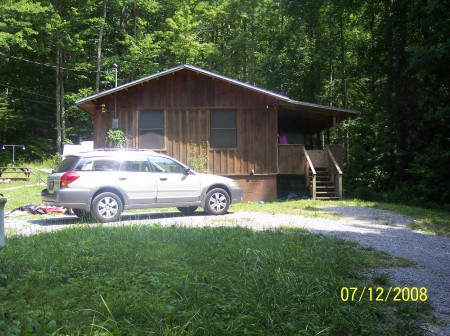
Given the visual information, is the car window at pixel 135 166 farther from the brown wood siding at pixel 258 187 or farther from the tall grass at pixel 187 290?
the brown wood siding at pixel 258 187

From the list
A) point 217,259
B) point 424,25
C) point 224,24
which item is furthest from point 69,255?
point 224,24

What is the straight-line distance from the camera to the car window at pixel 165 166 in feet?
37.3

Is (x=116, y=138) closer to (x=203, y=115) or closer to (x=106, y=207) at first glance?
(x=203, y=115)

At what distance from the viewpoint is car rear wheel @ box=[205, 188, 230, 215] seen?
11758 mm

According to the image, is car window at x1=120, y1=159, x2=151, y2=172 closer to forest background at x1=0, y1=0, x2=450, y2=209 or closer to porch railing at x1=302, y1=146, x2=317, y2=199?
porch railing at x1=302, y1=146, x2=317, y2=199

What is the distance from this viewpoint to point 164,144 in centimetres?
1698

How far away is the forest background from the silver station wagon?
9448 mm

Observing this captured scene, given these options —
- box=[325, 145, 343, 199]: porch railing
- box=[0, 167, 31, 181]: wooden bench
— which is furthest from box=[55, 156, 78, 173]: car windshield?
box=[0, 167, 31, 181]: wooden bench

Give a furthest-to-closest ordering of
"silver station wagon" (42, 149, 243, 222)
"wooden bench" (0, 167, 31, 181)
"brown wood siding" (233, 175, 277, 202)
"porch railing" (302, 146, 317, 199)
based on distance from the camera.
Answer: "wooden bench" (0, 167, 31, 181), "brown wood siding" (233, 175, 277, 202), "porch railing" (302, 146, 317, 199), "silver station wagon" (42, 149, 243, 222)

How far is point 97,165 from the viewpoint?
34.6 ft

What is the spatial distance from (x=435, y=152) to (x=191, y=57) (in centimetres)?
2143

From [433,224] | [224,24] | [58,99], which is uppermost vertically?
[224,24]

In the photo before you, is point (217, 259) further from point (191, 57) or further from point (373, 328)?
point (191, 57)

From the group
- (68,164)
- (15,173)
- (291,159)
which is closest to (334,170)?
(291,159)
